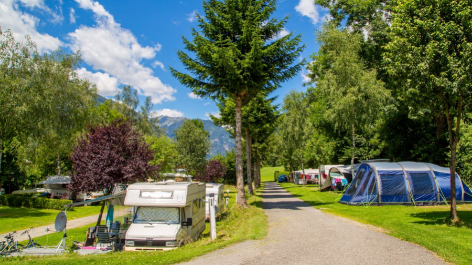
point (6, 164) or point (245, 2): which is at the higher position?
point (245, 2)

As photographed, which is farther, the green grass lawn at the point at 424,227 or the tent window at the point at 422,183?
the tent window at the point at 422,183

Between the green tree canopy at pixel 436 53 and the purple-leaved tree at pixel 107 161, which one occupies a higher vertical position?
the green tree canopy at pixel 436 53

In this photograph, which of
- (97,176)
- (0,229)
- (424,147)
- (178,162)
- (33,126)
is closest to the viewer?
(0,229)

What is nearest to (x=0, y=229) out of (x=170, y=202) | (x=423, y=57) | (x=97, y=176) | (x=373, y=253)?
(x=97, y=176)

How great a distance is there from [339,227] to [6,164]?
3645cm

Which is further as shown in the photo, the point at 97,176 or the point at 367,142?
the point at 367,142

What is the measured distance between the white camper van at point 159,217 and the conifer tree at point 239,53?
6775 mm

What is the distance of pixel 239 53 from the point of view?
647 inches

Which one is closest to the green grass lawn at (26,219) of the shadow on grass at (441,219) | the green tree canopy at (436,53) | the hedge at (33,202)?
the hedge at (33,202)

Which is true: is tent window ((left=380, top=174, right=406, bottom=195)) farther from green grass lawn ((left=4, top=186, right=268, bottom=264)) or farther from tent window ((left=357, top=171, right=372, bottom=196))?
green grass lawn ((left=4, top=186, right=268, bottom=264))

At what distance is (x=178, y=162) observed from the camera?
144ft

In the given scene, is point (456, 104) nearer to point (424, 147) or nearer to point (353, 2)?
point (424, 147)

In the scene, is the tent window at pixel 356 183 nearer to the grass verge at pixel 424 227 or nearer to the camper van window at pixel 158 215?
the grass verge at pixel 424 227

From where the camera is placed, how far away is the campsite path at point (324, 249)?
684 cm
